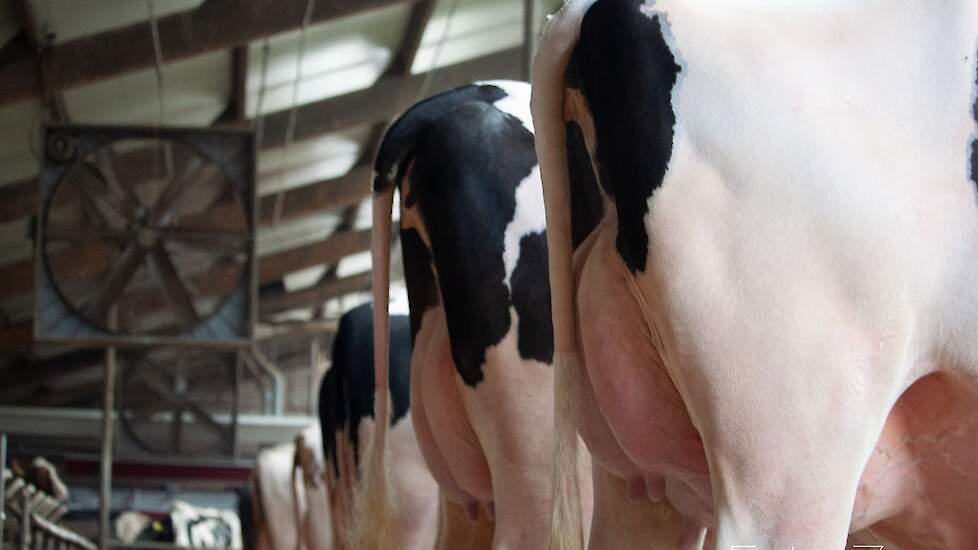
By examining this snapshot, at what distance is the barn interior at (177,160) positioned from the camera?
364 inches

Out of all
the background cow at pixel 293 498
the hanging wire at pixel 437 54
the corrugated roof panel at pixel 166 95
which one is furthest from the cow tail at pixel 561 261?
the hanging wire at pixel 437 54

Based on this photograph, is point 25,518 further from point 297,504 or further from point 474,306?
point 474,306

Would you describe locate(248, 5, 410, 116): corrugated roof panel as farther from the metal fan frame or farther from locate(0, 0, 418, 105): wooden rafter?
the metal fan frame

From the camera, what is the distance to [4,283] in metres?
13.3

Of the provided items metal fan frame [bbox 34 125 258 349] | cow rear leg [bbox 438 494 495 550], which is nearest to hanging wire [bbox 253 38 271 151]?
metal fan frame [bbox 34 125 258 349]

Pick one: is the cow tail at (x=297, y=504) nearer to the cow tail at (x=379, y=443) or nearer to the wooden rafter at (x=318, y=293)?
the cow tail at (x=379, y=443)

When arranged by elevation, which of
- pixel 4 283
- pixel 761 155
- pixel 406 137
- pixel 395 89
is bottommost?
pixel 761 155

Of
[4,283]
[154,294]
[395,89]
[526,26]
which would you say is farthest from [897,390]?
[4,283]

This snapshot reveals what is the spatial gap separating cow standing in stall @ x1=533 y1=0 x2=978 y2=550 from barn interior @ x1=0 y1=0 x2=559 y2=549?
4.50 metres

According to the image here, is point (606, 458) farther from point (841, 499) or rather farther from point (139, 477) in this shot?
point (139, 477)

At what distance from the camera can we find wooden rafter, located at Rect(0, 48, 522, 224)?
12.5 metres

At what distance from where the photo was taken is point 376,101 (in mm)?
12672

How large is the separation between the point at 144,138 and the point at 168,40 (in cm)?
62

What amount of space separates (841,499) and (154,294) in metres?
7.80
